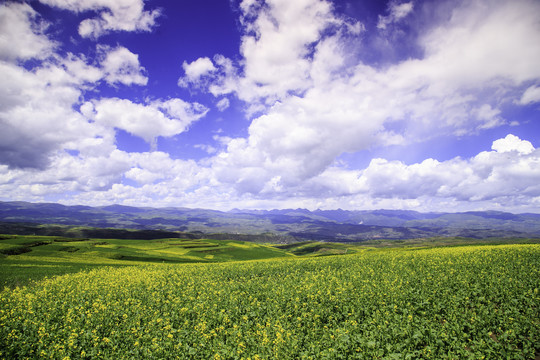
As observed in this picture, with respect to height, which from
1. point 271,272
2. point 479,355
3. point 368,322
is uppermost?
point 479,355

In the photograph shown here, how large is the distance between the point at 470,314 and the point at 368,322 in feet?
17.4

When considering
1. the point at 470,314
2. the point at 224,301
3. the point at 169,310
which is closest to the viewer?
the point at 470,314

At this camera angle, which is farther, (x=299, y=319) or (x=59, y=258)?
(x=59, y=258)

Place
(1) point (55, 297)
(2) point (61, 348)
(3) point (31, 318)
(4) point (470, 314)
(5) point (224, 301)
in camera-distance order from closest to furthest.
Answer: (2) point (61, 348)
(4) point (470, 314)
(3) point (31, 318)
(5) point (224, 301)
(1) point (55, 297)

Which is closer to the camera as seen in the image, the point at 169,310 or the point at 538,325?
the point at 538,325

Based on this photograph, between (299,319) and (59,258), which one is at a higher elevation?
(299,319)

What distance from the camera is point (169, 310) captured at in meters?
17.0

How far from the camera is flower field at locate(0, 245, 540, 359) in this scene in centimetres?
1065

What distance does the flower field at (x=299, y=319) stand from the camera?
10648 mm

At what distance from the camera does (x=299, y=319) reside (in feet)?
45.2

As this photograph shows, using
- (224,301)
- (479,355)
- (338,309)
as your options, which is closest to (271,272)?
(224,301)

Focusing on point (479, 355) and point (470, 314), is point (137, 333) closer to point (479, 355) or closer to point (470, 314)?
point (479, 355)

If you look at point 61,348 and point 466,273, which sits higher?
point 466,273

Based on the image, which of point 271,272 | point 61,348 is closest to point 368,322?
point 61,348
